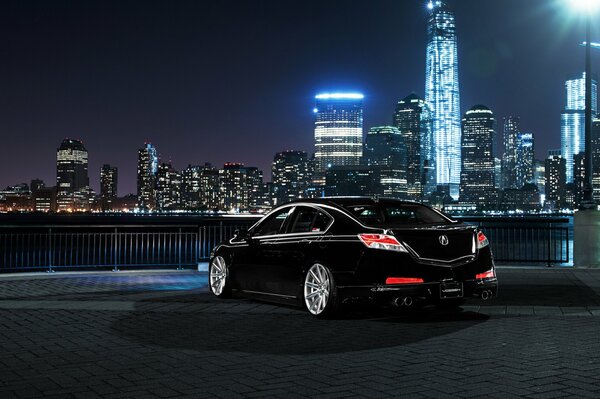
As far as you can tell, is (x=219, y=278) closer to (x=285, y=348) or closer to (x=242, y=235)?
(x=242, y=235)

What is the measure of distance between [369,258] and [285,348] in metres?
2.03

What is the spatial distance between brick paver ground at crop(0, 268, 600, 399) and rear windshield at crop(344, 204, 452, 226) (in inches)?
51.8

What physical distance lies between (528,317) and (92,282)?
8.93 metres

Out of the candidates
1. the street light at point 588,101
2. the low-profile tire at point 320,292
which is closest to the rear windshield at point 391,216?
the low-profile tire at point 320,292

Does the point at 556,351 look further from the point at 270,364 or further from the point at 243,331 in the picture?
the point at 243,331

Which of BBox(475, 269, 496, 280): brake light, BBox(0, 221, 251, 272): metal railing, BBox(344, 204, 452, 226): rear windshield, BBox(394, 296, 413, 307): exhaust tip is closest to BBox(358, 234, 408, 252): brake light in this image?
BBox(344, 204, 452, 226): rear windshield

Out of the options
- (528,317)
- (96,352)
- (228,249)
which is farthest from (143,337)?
(528,317)

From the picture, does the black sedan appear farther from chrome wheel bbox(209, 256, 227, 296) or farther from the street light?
the street light

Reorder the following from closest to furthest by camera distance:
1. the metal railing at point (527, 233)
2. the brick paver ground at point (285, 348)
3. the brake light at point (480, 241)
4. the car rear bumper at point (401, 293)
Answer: the brick paver ground at point (285, 348) → the car rear bumper at point (401, 293) → the brake light at point (480, 241) → the metal railing at point (527, 233)

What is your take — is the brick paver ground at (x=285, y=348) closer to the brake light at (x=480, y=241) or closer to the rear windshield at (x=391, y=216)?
the brake light at (x=480, y=241)

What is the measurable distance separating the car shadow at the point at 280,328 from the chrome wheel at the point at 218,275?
0.69m

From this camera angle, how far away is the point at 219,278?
12.3m

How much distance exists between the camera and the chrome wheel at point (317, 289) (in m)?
9.85

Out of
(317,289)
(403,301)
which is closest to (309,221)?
(317,289)
